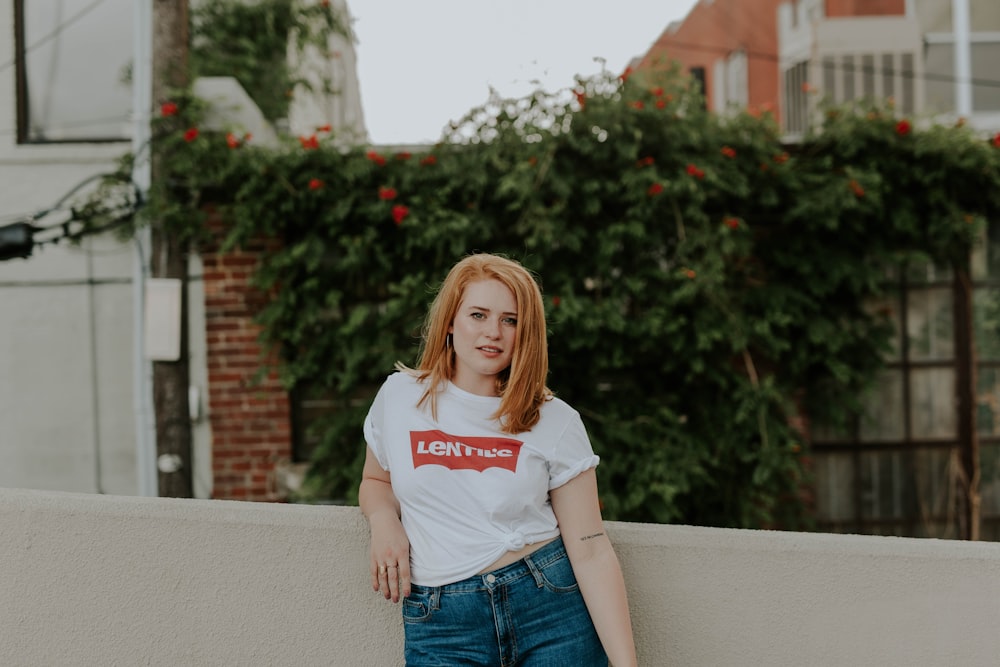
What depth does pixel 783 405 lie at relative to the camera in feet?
16.5

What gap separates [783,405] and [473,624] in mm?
3939

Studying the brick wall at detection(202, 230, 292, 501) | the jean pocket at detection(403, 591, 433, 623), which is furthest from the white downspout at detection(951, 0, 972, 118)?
the jean pocket at detection(403, 591, 433, 623)

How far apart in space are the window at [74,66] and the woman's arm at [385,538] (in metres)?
4.71

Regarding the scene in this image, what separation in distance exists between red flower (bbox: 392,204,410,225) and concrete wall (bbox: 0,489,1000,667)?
103 inches

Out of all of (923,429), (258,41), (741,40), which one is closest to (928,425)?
(923,429)

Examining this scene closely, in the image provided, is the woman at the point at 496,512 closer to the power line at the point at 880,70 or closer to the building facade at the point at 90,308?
the building facade at the point at 90,308

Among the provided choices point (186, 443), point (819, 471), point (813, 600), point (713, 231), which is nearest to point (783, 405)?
point (819, 471)

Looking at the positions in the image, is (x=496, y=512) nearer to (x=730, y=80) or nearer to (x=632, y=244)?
(x=632, y=244)

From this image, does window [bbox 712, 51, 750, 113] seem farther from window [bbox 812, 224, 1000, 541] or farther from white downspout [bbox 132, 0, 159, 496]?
white downspout [bbox 132, 0, 159, 496]

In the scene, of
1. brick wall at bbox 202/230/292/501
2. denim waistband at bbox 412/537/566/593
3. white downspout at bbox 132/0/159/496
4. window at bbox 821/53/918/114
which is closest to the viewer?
denim waistband at bbox 412/537/566/593

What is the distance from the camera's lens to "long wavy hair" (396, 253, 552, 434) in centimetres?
159

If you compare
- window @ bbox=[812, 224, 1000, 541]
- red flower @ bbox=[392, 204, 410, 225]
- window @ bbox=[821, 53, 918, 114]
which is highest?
window @ bbox=[821, 53, 918, 114]

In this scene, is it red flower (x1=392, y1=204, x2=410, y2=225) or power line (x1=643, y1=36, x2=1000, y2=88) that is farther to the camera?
power line (x1=643, y1=36, x2=1000, y2=88)

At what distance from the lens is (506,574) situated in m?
1.54
